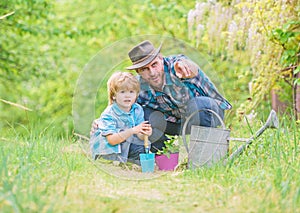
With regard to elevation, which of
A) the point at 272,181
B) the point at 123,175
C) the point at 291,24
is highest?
the point at 291,24

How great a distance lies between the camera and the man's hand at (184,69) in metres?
3.29

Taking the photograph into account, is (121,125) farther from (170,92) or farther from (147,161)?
(170,92)

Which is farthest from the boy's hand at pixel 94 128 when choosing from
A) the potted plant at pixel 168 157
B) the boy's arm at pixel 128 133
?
the potted plant at pixel 168 157

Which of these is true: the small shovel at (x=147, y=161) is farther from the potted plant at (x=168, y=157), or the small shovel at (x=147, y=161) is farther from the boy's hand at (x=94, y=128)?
the boy's hand at (x=94, y=128)

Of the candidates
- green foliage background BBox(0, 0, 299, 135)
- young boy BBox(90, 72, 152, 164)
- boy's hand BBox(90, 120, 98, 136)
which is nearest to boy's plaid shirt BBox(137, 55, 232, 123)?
young boy BBox(90, 72, 152, 164)

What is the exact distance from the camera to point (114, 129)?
3350 millimetres

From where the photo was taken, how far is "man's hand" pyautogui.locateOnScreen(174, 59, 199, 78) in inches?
129

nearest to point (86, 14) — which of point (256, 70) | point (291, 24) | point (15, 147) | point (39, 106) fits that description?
point (39, 106)

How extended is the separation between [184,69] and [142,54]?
0.28m

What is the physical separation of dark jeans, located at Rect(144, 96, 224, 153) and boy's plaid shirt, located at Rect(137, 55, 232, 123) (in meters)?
0.04

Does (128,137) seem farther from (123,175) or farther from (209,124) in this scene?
(209,124)

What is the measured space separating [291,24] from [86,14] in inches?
238

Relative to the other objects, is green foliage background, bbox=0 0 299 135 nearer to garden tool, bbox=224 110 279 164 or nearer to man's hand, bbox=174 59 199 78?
man's hand, bbox=174 59 199 78

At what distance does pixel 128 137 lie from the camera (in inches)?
132
